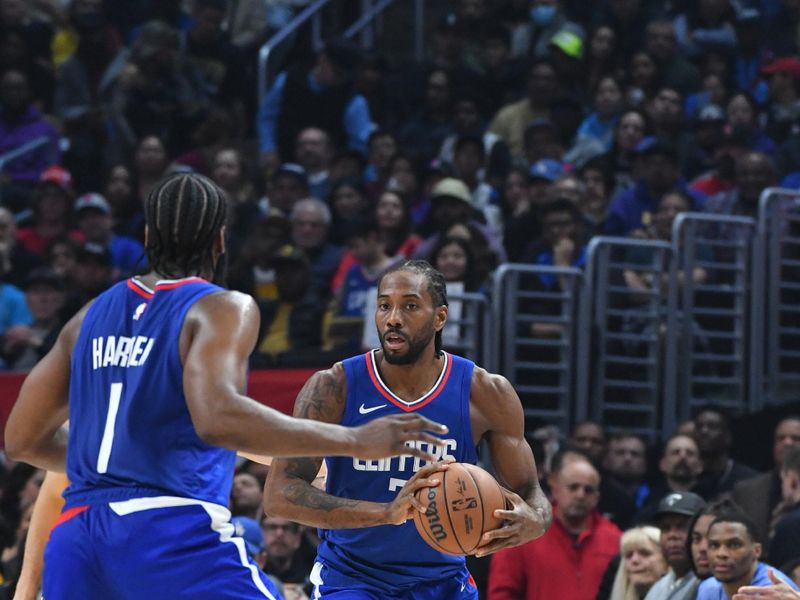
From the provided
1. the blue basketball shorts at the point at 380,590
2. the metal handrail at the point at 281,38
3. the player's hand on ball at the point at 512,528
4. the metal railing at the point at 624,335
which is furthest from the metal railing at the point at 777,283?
the player's hand on ball at the point at 512,528

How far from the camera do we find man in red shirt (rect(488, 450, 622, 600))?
9797 mm

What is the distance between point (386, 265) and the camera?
41.7 feet

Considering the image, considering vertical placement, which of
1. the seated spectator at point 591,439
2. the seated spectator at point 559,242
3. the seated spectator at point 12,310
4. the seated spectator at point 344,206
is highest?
the seated spectator at point 344,206

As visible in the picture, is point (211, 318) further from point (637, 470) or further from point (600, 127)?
point (600, 127)

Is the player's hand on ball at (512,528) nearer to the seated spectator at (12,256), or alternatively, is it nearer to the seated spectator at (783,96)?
the seated spectator at (12,256)

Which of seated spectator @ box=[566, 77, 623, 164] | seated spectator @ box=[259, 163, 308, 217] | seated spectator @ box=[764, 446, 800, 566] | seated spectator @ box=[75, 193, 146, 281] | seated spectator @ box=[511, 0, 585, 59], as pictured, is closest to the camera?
seated spectator @ box=[764, 446, 800, 566]

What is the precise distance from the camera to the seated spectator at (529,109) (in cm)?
1580

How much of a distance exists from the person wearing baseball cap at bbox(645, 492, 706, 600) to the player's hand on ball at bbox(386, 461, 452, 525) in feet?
11.6

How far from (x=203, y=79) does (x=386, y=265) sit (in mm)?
5494

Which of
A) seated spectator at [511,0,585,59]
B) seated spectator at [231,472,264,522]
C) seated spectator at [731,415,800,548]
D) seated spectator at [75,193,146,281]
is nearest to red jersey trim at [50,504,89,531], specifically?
seated spectator at [231,472,264,522]

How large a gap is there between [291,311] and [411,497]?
23.0 feet

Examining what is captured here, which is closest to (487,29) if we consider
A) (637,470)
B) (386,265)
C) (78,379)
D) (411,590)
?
(386,265)

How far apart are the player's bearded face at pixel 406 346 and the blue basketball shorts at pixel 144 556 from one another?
64.5 inches

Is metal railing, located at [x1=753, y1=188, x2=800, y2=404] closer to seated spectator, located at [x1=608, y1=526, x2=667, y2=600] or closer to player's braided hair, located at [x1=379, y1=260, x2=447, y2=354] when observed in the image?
seated spectator, located at [x1=608, y1=526, x2=667, y2=600]
